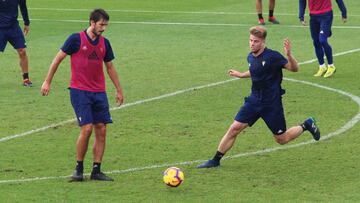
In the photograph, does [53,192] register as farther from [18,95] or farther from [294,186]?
[18,95]

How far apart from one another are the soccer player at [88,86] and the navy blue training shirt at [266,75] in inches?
84.5

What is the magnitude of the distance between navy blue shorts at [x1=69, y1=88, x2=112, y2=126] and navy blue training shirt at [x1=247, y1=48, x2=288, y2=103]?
2207 mm

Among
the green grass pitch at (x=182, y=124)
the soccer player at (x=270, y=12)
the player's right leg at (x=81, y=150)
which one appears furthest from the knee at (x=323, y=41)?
the player's right leg at (x=81, y=150)

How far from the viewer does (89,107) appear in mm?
12922

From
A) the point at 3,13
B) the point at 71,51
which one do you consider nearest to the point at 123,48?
the point at 3,13

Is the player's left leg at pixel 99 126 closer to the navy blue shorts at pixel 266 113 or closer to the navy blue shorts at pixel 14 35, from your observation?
the navy blue shorts at pixel 266 113

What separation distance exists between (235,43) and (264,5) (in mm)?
10129

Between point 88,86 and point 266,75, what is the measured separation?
2.55 metres

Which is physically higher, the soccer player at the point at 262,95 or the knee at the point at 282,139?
the soccer player at the point at 262,95

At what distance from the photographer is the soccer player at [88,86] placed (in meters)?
12.9

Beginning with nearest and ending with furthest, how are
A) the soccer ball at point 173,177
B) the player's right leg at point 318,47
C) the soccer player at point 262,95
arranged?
the soccer ball at point 173,177
the soccer player at point 262,95
the player's right leg at point 318,47

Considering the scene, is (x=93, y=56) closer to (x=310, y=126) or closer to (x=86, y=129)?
(x=86, y=129)

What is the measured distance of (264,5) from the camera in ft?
118

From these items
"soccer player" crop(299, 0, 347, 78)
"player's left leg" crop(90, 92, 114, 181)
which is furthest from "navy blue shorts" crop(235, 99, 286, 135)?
"soccer player" crop(299, 0, 347, 78)
